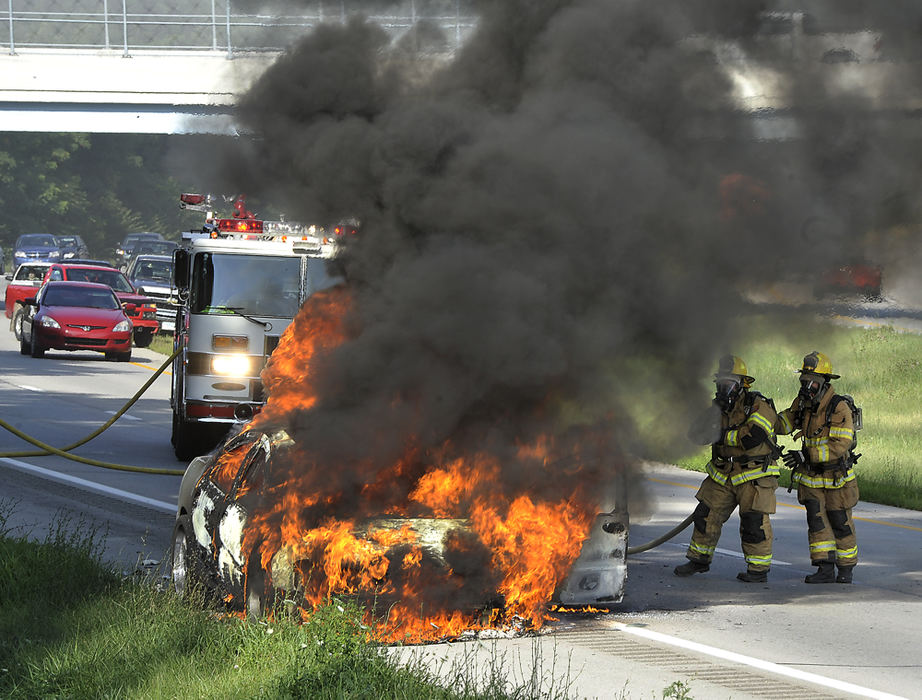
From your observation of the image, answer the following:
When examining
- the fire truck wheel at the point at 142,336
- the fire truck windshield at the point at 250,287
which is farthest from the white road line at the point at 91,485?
the fire truck wheel at the point at 142,336

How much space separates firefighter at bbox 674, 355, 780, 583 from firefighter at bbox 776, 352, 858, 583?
0.27 m

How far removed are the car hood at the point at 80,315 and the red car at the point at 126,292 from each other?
3639 mm

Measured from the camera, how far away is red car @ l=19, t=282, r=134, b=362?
94.6ft

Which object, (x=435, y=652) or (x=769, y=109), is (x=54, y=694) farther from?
(x=769, y=109)

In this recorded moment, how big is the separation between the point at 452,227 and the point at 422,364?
2.94ft

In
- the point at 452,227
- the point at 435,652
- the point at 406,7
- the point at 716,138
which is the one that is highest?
the point at 406,7

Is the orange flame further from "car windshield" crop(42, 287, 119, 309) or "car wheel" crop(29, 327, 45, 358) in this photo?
"car wheel" crop(29, 327, 45, 358)

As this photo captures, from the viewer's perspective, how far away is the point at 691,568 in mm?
10984

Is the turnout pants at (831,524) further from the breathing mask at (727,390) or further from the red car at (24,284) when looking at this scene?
the red car at (24,284)

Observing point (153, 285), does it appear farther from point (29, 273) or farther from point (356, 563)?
point (356, 563)

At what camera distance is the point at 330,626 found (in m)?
7.02

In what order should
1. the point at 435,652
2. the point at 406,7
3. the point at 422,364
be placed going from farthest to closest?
the point at 406,7, the point at 422,364, the point at 435,652

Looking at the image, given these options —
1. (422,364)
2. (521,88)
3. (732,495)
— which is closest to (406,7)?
(521,88)

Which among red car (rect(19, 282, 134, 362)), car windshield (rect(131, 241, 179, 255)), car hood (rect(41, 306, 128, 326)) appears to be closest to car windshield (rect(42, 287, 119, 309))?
red car (rect(19, 282, 134, 362))
